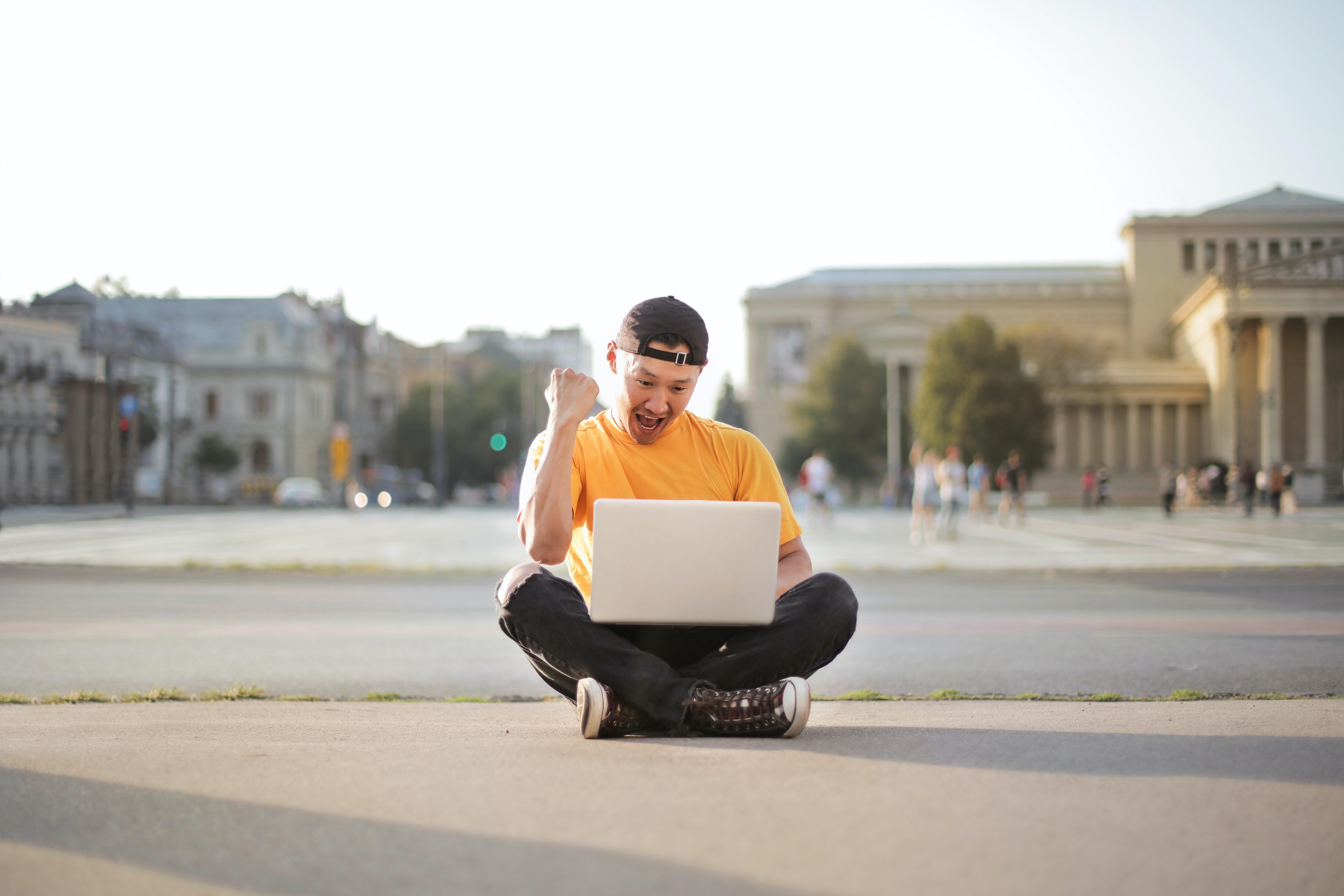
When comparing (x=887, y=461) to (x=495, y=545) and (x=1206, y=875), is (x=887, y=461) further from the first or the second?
(x=1206, y=875)

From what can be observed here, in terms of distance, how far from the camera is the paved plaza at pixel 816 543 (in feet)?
55.1

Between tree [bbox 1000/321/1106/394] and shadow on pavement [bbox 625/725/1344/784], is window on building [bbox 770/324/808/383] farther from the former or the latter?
shadow on pavement [bbox 625/725/1344/784]

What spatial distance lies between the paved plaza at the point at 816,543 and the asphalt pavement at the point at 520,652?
90.0 inches

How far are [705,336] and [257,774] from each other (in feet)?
5.95

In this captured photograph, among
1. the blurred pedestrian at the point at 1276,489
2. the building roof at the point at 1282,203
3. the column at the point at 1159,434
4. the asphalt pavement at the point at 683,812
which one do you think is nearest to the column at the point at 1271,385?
the building roof at the point at 1282,203

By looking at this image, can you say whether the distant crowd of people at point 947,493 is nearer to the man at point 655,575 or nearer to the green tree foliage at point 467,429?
the man at point 655,575

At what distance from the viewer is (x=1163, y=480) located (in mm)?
40125

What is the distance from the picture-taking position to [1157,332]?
281 feet

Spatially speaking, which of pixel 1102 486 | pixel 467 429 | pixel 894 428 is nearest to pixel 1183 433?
pixel 894 428

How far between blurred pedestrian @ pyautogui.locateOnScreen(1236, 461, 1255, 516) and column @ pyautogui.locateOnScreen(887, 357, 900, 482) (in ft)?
81.6

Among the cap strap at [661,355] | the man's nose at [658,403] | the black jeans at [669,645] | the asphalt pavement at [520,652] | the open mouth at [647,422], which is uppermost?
the cap strap at [661,355]

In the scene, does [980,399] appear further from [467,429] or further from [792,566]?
[792,566]

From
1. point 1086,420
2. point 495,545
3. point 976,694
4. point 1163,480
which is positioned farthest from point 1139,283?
point 976,694

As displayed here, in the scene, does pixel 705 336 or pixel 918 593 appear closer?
pixel 705 336
